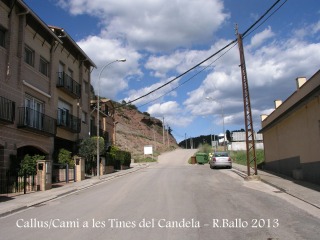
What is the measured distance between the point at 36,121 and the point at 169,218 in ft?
51.4

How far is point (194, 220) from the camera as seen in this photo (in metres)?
9.93

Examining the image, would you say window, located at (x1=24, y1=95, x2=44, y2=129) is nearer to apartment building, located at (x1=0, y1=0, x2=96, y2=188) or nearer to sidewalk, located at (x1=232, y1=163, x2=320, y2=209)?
apartment building, located at (x1=0, y1=0, x2=96, y2=188)

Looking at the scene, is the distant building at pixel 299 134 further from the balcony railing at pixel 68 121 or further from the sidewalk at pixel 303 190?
the balcony railing at pixel 68 121

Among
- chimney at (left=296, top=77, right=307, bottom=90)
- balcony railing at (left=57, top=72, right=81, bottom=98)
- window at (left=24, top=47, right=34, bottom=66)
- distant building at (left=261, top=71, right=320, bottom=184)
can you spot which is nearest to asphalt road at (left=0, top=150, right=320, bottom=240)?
distant building at (left=261, top=71, right=320, bottom=184)

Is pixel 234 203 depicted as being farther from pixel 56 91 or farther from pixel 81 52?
pixel 81 52

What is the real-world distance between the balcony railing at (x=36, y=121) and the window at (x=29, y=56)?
3.08 m

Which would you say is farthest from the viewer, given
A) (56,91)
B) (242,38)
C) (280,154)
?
(56,91)

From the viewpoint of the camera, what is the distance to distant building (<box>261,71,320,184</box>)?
17453 mm

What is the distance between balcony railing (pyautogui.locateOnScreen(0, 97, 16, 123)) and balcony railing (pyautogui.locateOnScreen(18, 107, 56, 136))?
1032mm

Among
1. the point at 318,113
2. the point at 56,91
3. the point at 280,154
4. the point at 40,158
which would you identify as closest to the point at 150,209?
the point at 318,113

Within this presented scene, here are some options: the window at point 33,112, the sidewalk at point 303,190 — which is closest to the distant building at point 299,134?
the sidewalk at point 303,190

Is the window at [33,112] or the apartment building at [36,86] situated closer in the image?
the apartment building at [36,86]

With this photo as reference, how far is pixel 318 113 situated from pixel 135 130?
90.1m

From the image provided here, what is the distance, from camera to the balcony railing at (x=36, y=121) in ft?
70.8
